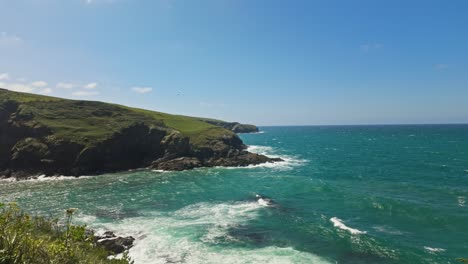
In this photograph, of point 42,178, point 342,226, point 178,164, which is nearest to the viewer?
point 342,226

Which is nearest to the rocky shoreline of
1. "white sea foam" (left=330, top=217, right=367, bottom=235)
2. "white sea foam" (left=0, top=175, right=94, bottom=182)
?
"white sea foam" (left=330, top=217, right=367, bottom=235)

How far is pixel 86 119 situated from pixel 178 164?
4270cm

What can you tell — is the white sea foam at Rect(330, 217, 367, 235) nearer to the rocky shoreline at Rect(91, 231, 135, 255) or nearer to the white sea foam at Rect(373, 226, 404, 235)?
the white sea foam at Rect(373, 226, 404, 235)

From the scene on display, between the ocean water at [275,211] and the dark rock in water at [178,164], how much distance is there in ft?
21.2

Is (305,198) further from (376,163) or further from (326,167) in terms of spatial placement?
(376,163)

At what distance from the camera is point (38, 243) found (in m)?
13.0

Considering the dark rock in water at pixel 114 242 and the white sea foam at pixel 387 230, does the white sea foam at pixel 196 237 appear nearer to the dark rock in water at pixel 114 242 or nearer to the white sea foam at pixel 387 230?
the dark rock in water at pixel 114 242

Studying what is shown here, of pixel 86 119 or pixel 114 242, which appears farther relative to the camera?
pixel 86 119

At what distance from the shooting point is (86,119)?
4569 inches

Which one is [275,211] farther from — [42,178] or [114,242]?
[42,178]

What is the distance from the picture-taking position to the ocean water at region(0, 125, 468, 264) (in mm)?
36188

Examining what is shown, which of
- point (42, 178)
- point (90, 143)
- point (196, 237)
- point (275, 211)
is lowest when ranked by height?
point (42, 178)

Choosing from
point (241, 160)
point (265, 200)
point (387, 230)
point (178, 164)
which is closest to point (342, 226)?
point (387, 230)

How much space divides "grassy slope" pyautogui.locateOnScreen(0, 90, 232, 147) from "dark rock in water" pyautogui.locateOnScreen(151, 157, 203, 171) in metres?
11.7
